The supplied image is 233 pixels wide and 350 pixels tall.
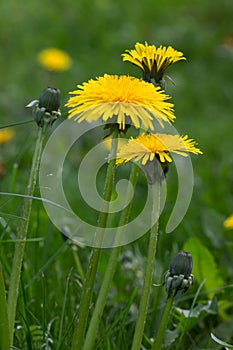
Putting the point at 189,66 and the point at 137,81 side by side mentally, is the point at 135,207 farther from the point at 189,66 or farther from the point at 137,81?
the point at 189,66

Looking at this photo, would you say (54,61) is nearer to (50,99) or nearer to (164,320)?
(50,99)

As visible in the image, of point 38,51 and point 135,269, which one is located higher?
point 38,51

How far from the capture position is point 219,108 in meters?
3.80

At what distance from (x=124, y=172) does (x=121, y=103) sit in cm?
191

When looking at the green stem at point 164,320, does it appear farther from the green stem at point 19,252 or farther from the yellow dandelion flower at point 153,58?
the yellow dandelion flower at point 153,58

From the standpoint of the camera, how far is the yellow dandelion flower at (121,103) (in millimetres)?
946

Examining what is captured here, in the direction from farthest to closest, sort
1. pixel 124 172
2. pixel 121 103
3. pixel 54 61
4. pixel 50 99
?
1. pixel 54 61
2. pixel 124 172
3. pixel 50 99
4. pixel 121 103

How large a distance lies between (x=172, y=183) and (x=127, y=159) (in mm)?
1682

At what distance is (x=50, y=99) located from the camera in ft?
3.50

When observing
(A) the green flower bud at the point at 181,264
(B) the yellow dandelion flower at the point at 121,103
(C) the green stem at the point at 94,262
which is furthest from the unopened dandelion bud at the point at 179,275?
(B) the yellow dandelion flower at the point at 121,103

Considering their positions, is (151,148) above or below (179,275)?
above

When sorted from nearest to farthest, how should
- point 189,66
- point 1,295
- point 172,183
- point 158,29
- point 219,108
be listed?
1. point 1,295
2. point 172,183
3. point 219,108
4. point 189,66
5. point 158,29

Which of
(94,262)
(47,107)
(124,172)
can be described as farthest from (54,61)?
(94,262)

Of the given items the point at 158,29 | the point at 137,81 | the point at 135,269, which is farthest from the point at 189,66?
the point at 137,81
